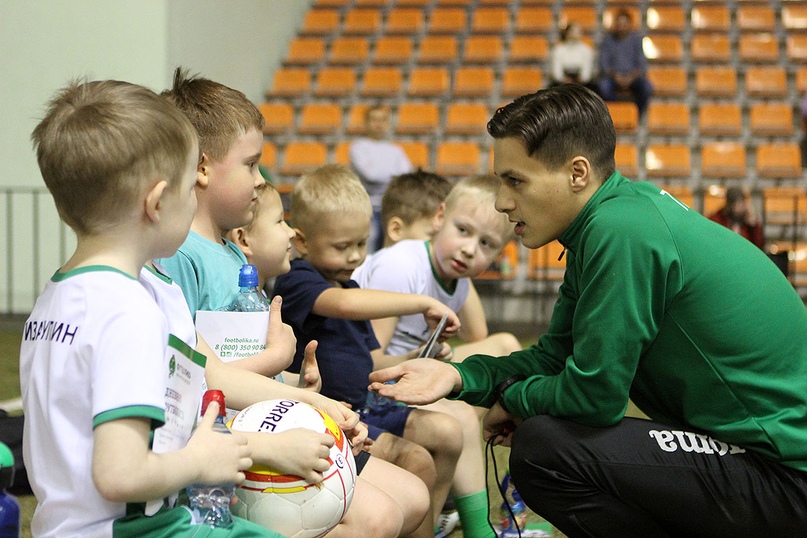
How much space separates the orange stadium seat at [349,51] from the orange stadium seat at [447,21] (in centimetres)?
94


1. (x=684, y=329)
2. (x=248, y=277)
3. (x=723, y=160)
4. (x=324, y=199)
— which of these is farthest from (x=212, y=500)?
(x=723, y=160)

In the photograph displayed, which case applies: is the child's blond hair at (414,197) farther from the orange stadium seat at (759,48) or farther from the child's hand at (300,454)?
the orange stadium seat at (759,48)

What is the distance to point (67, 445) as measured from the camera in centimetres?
141

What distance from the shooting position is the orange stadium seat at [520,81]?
1012cm

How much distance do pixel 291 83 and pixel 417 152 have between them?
2358 mm

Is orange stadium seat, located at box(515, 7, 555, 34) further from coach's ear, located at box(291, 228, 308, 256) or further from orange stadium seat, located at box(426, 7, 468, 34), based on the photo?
coach's ear, located at box(291, 228, 308, 256)

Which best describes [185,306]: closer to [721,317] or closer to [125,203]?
[125,203]

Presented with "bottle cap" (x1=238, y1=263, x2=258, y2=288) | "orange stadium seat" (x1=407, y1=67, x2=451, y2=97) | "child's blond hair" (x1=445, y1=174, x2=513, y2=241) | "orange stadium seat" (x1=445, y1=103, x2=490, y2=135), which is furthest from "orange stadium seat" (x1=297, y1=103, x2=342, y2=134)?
"bottle cap" (x1=238, y1=263, x2=258, y2=288)

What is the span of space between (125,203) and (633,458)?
137cm

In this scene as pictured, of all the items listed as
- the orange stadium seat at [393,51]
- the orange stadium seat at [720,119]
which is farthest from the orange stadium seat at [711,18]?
the orange stadium seat at [393,51]

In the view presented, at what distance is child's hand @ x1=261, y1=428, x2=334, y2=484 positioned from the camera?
167cm

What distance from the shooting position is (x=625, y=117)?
9.47 metres

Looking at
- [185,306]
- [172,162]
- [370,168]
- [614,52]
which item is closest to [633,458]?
[185,306]

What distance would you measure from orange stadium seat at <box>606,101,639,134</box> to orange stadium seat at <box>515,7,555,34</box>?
213cm
